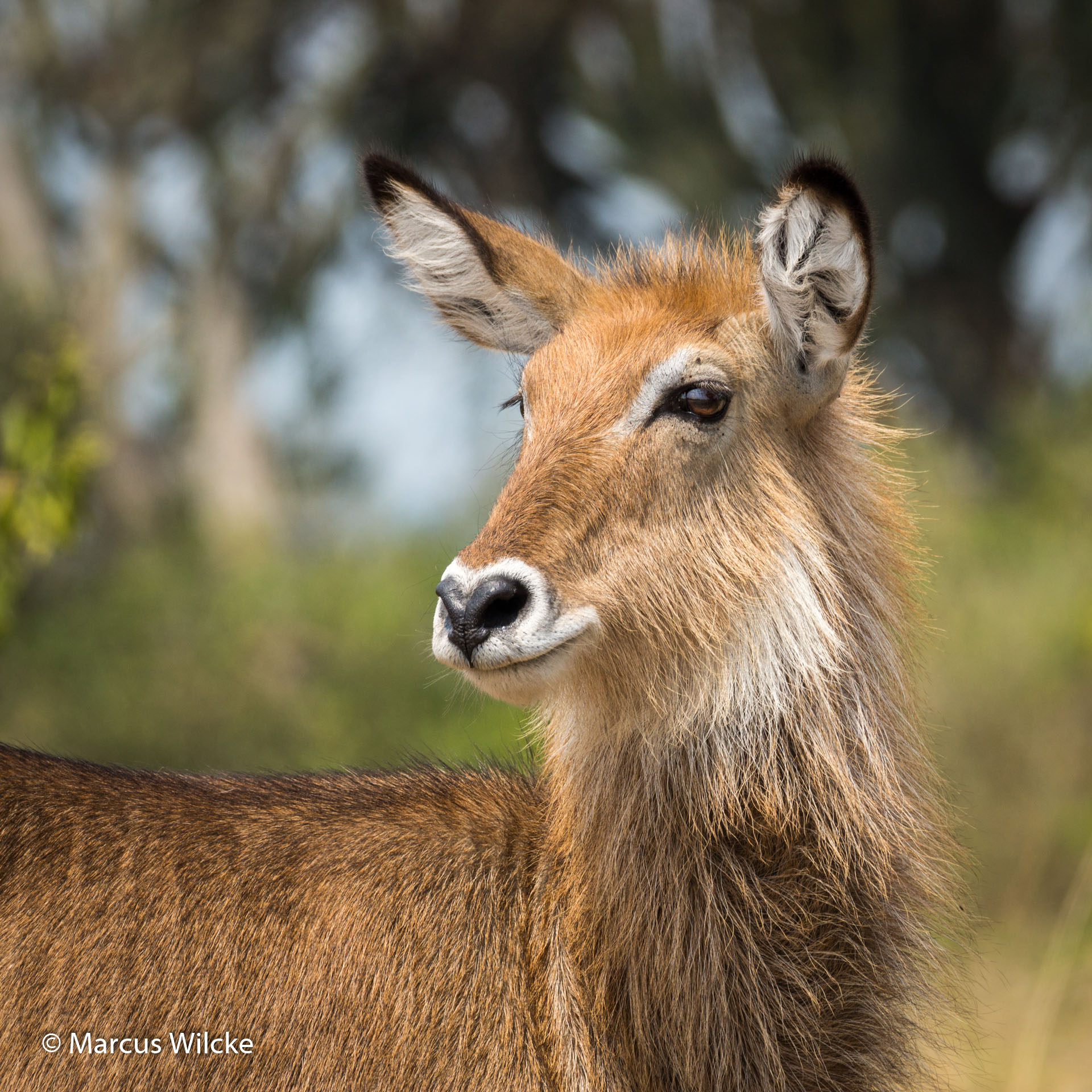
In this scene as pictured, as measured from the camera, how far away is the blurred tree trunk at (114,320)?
1600 centimetres

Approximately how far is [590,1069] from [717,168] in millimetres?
17790

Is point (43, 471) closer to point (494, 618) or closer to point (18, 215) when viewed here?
point (494, 618)

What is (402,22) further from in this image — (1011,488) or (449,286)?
(449,286)

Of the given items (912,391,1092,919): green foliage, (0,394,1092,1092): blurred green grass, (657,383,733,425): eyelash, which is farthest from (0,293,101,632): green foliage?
(912,391,1092,919): green foliage

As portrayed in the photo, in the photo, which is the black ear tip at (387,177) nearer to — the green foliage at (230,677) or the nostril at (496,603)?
the nostril at (496,603)

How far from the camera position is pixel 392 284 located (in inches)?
757

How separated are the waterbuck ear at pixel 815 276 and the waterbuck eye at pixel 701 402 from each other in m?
0.22

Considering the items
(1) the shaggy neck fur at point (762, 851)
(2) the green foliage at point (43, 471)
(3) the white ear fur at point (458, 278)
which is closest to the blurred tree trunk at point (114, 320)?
(2) the green foliage at point (43, 471)

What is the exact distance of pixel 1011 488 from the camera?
641 inches

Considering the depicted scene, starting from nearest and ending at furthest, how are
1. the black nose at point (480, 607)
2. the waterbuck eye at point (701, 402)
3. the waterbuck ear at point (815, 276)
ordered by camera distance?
1. the black nose at point (480, 607)
2. the waterbuck ear at point (815, 276)
3. the waterbuck eye at point (701, 402)

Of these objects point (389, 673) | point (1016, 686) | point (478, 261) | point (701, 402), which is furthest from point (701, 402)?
point (389, 673)

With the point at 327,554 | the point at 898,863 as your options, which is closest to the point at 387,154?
the point at 898,863

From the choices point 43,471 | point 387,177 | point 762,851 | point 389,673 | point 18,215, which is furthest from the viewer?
point 18,215

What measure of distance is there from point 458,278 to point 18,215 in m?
14.9
